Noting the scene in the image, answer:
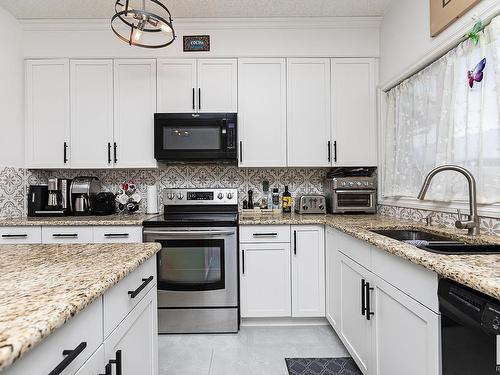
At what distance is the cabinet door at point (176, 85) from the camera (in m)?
2.78

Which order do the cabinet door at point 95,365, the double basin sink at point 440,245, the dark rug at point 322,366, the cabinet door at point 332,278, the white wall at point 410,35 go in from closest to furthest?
the cabinet door at point 95,365
the double basin sink at point 440,245
the white wall at point 410,35
the dark rug at point 322,366
the cabinet door at point 332,278

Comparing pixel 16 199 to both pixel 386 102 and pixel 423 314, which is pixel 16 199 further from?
pixel 386 102

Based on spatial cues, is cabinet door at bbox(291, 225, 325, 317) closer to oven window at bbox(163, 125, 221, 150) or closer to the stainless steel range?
the stainless steel range

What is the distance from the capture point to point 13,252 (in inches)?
46.3

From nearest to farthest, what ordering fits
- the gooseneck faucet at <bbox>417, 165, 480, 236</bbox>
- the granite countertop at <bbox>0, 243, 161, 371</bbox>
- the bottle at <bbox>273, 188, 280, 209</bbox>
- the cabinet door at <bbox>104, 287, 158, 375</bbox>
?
the granite countertop at <bbox>0, 243, 161, 371</bbox> → the cabinet door at <bbox>104, 287, 158, 375</bbox> → the gooseneck faucet at <bbox>417, 165, 480, 236</bbox> → the bottle at <bbox>273, 188, 280, 209</bbox>

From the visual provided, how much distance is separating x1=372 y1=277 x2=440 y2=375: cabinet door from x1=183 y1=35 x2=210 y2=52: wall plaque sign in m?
2.36

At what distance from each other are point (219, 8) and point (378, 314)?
2552 millimetres

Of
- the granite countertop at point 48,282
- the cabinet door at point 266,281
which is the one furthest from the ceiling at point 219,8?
the granite countertop at point 48,282

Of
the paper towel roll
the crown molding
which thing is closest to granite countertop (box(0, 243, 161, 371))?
the paper towel roll

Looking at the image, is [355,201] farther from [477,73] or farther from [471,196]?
[477,73]

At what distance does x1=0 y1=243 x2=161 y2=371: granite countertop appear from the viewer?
0.53 m

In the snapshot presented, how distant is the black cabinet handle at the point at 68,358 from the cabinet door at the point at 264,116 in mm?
2180

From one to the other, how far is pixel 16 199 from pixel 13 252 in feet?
6.36

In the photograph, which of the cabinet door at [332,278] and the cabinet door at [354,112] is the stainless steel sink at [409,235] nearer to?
the cabinet door at [332,278]
